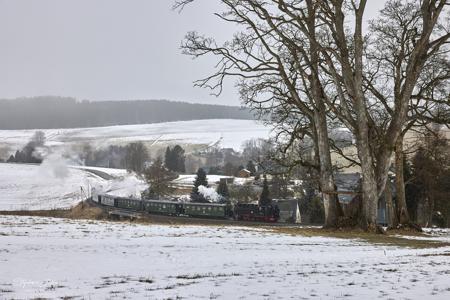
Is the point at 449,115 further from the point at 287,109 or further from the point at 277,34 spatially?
the point at 277,34

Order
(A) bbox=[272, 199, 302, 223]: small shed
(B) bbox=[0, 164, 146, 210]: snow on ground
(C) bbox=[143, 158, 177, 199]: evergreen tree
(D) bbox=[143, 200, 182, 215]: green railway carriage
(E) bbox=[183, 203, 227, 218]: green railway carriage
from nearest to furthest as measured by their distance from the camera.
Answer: (E) bbox=[183, 203, 227, 218]: green railway carriage
(D) bbox=[143, 200, 182, 215]: green railway carriage
(A) bbox=[272, 199, 302, 223]: small shed
(C) bbox=[143, 158, 177, 199]: evergreen tree
(B) bbox=[0, 164, 146, 210]: snow on ground

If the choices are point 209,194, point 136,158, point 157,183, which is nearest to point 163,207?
point 209,194

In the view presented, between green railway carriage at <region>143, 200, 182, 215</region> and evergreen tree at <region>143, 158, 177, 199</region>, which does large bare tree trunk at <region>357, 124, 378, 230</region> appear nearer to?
green railway carriage at <region>143, 200, 182, 215</region>

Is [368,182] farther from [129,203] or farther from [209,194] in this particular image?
[209,194]

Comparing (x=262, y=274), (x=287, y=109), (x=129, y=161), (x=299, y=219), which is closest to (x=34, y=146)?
(x=129, y=161)

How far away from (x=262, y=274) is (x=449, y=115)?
643 inches

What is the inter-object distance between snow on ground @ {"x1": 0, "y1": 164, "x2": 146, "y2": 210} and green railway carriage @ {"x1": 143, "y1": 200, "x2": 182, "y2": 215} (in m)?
23.4

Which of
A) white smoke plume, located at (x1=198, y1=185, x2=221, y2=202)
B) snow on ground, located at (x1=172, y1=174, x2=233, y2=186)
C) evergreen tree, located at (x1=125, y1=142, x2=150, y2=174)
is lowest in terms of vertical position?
white smoke plume, located at (x1=198, y1=185, x2=221, y2=202)

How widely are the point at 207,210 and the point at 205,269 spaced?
51.1 m

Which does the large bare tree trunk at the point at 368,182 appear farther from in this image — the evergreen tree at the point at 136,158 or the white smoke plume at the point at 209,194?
the evergreen tree at the point at 136,158

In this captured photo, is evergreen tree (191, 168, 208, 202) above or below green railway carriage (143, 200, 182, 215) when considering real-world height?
above

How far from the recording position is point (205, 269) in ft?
25.1

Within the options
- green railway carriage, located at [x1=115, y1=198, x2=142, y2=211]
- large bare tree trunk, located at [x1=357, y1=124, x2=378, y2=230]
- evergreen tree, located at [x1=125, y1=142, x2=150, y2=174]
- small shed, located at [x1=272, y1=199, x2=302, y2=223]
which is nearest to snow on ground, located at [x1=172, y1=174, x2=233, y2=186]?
evergreen tree, located at [x1=125, y1=142, x2=150, y2=174]

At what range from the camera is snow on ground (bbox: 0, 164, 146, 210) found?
89.4m
